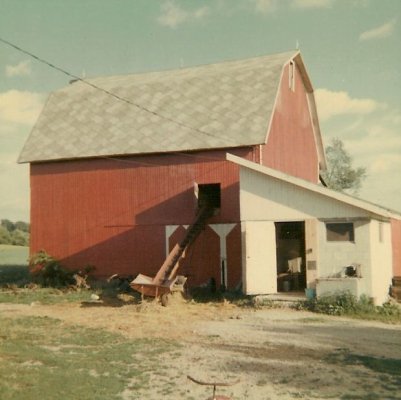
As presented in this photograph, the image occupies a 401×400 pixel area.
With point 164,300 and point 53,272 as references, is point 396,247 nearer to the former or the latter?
point 164,300

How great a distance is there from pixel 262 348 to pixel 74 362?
3996 mm

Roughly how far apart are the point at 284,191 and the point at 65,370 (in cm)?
1087

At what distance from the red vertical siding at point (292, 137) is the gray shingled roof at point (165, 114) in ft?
3.47

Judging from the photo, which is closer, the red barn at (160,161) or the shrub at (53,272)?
the red barn at (160,161)

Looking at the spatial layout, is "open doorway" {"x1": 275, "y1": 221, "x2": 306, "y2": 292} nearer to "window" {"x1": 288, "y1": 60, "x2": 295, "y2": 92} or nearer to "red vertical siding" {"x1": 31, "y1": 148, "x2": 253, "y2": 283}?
"red vertical siding" {"x1": 31, "y1": 148, "x2": 253, "y2": 283}

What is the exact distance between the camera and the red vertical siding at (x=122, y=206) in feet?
74.9

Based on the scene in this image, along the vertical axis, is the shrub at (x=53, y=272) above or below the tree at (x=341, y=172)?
below

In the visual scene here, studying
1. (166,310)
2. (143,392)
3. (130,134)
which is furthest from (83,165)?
(143,392)

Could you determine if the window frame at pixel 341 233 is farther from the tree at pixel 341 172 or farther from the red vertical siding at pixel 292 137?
the tree at pixel 341 172

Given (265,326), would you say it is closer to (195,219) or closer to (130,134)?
(195,219)

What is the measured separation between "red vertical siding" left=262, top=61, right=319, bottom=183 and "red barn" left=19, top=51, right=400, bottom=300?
0.09 meters

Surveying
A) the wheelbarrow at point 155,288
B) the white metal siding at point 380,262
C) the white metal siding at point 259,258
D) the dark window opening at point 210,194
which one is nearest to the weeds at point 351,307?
the white metal siding at point 380,262

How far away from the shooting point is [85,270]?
24484mm

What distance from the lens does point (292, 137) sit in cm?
2700
